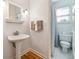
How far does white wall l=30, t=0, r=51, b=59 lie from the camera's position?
2.49 metres

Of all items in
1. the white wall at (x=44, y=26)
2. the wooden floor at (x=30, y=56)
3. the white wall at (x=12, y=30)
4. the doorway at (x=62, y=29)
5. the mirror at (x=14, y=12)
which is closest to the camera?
the doorway at (x=62, y=29)

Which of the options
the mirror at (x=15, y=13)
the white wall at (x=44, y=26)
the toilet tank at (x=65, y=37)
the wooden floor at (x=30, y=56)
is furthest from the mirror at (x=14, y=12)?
the toilet tank at (x=65, y=37)

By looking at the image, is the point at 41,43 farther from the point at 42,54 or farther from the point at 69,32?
the point at 69,32

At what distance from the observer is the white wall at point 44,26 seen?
2492 mm

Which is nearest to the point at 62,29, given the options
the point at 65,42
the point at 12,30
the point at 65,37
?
the point at 65,37

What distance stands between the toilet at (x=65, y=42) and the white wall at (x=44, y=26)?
0.42 m

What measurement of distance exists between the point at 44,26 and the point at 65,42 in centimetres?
85

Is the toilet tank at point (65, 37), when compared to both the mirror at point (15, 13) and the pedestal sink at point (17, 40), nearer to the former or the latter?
the pedestal sink at point (17, 40)

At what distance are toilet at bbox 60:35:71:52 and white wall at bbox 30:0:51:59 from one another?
1.39ft

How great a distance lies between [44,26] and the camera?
2633 millimetres

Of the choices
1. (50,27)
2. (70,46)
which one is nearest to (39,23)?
(50,27)

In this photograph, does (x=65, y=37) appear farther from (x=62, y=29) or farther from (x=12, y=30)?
(x=12, y=30)

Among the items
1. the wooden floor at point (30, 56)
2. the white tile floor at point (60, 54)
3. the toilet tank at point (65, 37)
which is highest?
the toilet tank at point (65, 37)

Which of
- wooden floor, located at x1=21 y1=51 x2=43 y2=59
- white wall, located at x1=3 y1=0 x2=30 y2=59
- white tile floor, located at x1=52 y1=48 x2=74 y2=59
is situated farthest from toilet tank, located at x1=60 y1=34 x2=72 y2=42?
white wall, located at x1=3 y1=0 x2=30 y2=59
